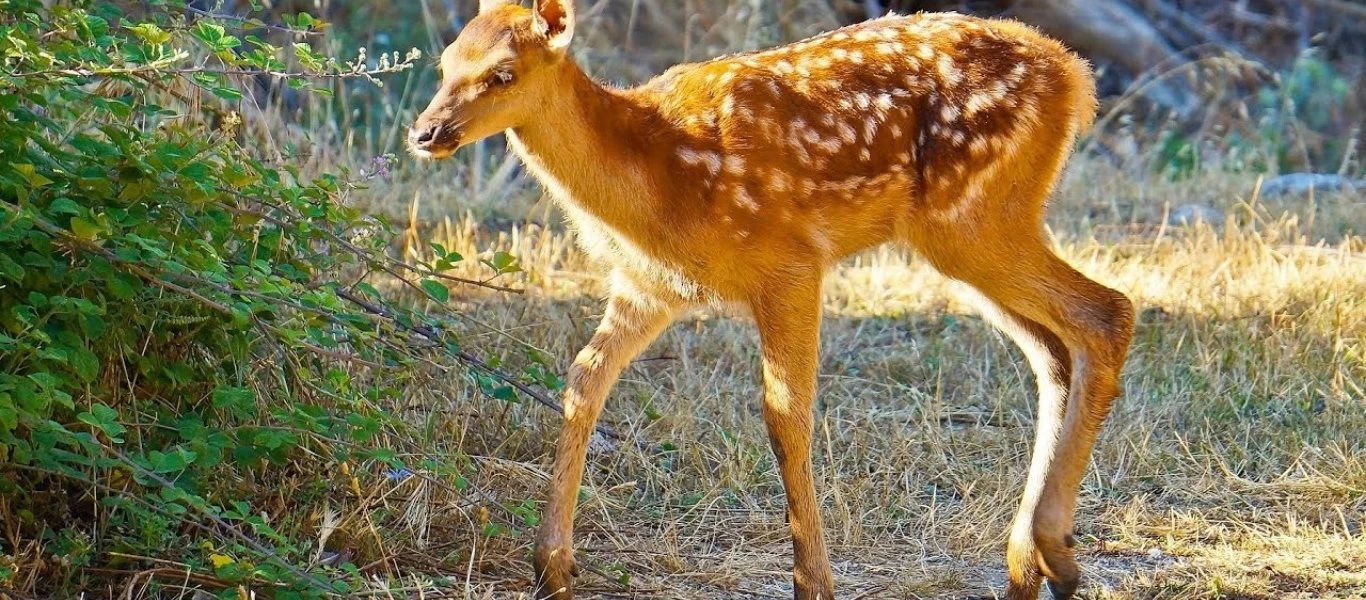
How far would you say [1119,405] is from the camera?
6.46 meters

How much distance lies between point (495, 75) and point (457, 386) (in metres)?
1.53

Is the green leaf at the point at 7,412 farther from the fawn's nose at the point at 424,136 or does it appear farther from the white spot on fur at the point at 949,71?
the white spot on fur at the point at 949,71

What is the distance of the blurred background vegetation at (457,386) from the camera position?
13.9ft

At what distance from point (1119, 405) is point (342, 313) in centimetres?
319

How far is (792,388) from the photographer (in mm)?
4863

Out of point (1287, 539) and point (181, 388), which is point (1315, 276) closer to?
point (1287, 539)

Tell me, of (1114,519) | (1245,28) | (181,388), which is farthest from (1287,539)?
(1245,28)

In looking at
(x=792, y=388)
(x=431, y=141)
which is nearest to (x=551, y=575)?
(x=792, y=388)

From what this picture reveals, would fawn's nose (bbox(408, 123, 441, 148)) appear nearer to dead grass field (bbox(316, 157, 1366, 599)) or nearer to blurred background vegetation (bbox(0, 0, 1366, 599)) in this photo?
blurred background vegetation (bbox(0, 0, 1366, 599))

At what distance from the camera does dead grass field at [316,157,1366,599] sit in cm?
515

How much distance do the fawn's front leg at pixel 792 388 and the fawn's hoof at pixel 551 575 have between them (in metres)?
0.63

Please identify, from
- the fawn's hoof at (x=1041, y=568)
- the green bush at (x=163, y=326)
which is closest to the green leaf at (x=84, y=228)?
the green bush at (x=163, y=326)

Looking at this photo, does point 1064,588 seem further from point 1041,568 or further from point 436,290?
point 436,290

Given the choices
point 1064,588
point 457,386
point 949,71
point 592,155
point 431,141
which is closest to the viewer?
point 431,141
